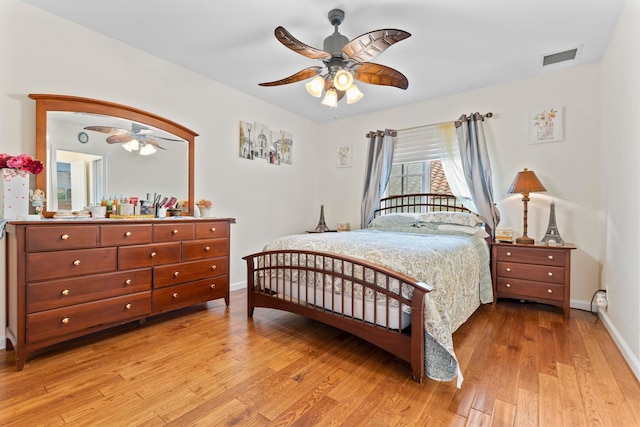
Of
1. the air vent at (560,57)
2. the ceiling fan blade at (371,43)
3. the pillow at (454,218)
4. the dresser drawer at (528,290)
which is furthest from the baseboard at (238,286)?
the air vent at (560,57)

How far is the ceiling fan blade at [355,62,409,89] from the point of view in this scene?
231 cm

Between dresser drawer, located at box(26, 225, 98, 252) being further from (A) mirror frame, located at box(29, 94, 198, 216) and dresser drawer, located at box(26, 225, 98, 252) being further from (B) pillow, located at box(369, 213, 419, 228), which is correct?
(B) pillow, located at box(369, 213, 419, 228)

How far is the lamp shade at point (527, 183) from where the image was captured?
3.14m

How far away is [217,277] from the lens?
3.11m

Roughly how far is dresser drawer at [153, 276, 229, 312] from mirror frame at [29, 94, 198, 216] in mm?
1137

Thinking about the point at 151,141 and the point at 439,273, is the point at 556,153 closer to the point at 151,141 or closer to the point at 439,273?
the point at 439,273

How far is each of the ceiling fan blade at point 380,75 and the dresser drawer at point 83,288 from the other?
2484 millimetres

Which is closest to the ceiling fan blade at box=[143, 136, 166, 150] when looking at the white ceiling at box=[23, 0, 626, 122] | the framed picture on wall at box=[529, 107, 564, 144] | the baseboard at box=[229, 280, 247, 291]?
the white ceiling at box=[23, 0, 626, 122]

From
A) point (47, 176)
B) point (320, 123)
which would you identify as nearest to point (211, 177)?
point (47, 176)

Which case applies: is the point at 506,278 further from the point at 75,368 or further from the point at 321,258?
the point at 75,368

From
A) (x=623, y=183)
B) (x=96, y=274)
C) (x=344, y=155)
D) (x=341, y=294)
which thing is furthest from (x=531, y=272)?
(x=96, y=274)

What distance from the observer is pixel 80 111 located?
2.54 metres

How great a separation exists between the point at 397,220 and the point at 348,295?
190 cm

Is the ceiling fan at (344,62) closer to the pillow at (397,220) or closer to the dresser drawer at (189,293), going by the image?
the pillow at (397,220)
